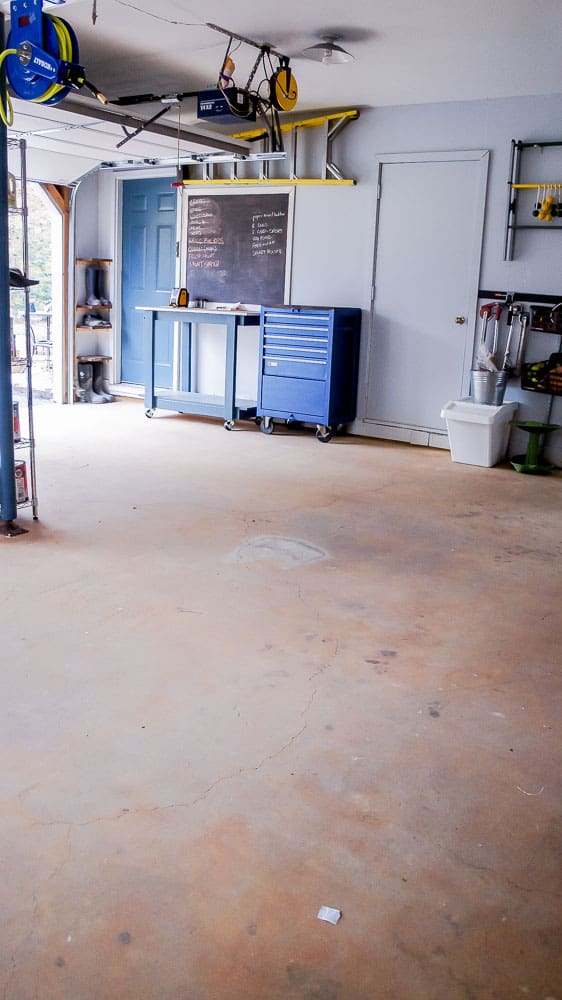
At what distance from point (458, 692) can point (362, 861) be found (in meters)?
0.97

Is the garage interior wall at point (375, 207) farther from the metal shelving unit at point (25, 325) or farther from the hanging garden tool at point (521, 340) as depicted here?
the metal shelving unit at point (25, 325)

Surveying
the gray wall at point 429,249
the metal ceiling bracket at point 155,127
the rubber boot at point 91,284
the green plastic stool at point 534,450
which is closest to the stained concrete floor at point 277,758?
the green plastic stool at point 534,450

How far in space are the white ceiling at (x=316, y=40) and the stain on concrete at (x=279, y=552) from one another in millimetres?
2689

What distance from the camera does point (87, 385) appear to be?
8953 millimetres

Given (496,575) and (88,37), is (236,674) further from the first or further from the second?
(88,37)

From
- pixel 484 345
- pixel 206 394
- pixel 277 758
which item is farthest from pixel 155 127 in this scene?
pixel 277 758

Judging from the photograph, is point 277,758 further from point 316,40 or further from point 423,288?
point 423,288

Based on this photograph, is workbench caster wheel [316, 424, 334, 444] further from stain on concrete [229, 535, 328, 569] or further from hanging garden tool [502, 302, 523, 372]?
stain on concrete [229, 535, 328, 569]

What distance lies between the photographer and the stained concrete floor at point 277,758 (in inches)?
65.7

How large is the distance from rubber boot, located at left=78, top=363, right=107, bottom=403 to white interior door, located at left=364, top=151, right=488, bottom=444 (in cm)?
309

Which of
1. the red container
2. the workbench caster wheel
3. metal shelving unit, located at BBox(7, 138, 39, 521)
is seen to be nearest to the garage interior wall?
the workbench caster wheel

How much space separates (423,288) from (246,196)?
2038 mm

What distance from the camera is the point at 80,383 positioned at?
8.88 m

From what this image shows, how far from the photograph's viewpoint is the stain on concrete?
13.3 feet
